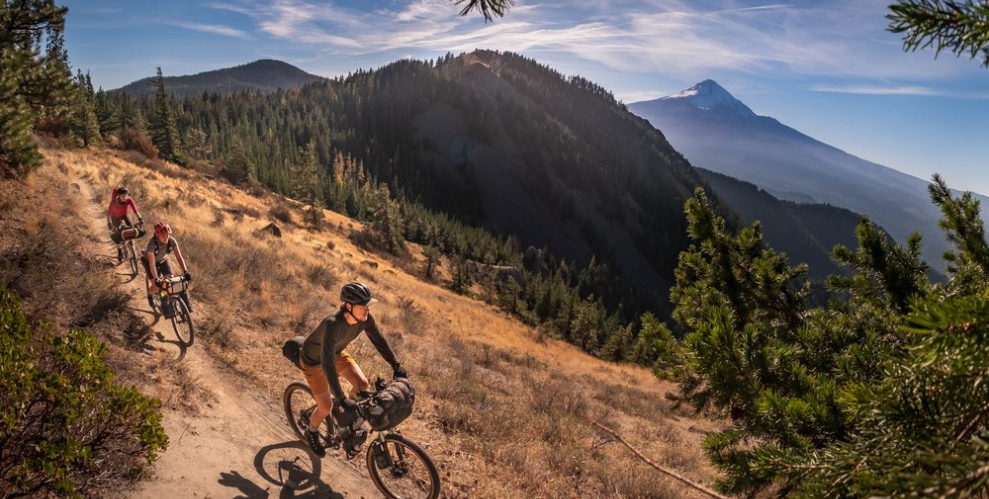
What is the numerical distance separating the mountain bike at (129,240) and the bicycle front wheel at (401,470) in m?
8.32

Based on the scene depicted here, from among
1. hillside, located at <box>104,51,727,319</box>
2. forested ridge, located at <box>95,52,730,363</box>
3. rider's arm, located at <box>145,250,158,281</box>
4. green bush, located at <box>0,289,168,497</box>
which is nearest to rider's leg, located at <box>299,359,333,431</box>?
green bush, located at <box>0,289,168,497</box>

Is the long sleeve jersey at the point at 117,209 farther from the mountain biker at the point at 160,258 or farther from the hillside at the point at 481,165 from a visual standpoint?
the hillside at the point at 481,165

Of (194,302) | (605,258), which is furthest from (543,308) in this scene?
(605,258)

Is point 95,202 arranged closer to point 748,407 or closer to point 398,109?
point 748,407

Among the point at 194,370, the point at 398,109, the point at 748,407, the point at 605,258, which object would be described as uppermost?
the point at 398,109

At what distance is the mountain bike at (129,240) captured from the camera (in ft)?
33.4

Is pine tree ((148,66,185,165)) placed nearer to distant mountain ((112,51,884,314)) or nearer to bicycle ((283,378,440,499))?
distant mountain ((112,51,884,314))

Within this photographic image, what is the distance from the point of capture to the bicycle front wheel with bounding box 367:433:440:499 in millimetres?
5555

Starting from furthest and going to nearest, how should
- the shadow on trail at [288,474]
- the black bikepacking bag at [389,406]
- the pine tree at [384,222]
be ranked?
the pine tree at [384,222], the shadow on trail at [288,474], the black bikepacking bag at [389,406]

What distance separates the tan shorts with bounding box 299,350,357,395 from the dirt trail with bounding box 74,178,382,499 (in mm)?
1269

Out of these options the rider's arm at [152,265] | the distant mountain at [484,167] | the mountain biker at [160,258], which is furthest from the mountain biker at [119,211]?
the distant mountain at [484,167]

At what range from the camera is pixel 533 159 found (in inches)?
7180

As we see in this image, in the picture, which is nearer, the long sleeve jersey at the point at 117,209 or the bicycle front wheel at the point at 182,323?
the bicycle front wheel at the point at 182,323

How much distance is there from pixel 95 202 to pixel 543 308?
5201 centimetres
